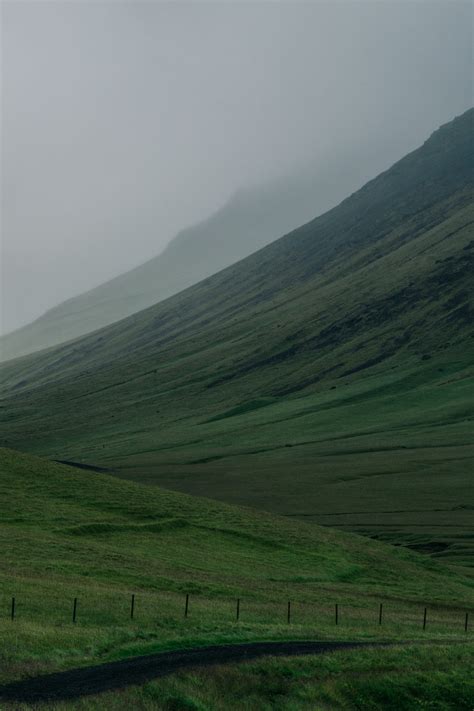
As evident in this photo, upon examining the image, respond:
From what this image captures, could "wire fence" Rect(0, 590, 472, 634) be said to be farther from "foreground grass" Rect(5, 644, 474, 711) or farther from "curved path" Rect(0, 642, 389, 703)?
"foreground grass" Rect(5, 644, 474, 711)

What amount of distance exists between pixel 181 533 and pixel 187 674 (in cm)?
4488

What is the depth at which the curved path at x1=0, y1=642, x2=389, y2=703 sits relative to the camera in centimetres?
2597

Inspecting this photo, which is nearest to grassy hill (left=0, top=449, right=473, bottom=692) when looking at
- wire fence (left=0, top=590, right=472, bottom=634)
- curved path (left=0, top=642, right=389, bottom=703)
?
wire fence (left=0, top=590, right=472, bottom=634)

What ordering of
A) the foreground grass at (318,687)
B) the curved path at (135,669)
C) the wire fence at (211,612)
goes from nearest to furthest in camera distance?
the curved path at (135,669) < the foreground grass at (318,687) < the wire fence at (211,612)

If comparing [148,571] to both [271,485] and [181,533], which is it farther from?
[271,485]

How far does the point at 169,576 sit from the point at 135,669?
2609 cm

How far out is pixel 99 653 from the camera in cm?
3155

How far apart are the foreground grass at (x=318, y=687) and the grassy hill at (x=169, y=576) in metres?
4.14

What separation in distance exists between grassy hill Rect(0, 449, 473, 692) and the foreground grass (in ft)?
13.6

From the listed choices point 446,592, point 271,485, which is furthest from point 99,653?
point 271,485

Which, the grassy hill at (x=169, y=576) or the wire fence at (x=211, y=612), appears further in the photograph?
the wire fence at (x=211, y=612)

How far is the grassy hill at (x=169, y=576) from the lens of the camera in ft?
116

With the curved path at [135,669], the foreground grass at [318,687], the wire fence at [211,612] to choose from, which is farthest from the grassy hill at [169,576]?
the foreground grass at [318,687]

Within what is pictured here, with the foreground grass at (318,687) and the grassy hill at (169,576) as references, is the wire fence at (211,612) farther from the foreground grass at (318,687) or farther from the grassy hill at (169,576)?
the foreground grass at (318,687)
